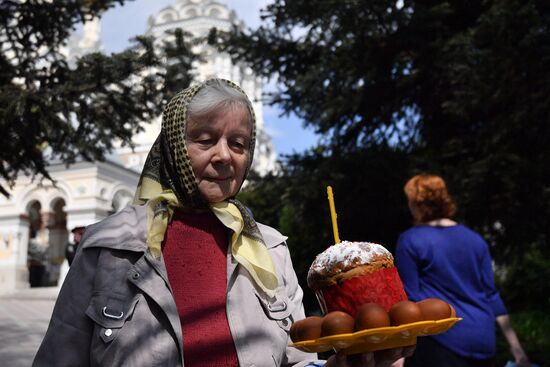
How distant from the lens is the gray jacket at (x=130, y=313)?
1.47m

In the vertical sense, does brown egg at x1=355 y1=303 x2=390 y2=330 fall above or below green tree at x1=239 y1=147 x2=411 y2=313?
below

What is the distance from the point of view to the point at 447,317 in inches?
54.4

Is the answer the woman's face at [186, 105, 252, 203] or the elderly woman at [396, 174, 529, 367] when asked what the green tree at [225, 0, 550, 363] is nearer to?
the elderly woman at [396, 174, 529, 367]

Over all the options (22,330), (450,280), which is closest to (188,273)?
(450,280)

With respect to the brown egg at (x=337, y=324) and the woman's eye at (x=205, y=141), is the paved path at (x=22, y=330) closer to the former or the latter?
the woman's eye at (x=205, y=141)

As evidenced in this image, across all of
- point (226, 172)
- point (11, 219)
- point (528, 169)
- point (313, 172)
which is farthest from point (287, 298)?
point (11, 219)

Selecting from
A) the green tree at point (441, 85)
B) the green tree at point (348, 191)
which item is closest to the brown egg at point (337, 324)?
the green tree at point (441, 85)

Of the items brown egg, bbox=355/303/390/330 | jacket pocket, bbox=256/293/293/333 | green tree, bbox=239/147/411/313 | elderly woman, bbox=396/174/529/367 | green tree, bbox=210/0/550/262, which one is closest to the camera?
brown egg, bbox=355/303/390/330

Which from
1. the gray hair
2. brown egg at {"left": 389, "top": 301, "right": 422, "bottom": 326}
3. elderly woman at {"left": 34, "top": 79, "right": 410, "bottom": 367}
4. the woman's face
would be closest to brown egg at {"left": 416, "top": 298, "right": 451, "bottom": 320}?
brown egg at {"left": 389, "top": 301, "right": 422, "bottom": 326}

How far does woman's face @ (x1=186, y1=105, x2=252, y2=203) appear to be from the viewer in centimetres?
166

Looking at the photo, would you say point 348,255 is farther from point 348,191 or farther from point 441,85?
point 441,85

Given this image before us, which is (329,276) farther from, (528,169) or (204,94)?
(528,169)

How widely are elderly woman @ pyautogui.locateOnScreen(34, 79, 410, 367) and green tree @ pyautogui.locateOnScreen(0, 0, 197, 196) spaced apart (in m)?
6.25

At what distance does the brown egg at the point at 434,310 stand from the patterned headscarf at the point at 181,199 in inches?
19.3
